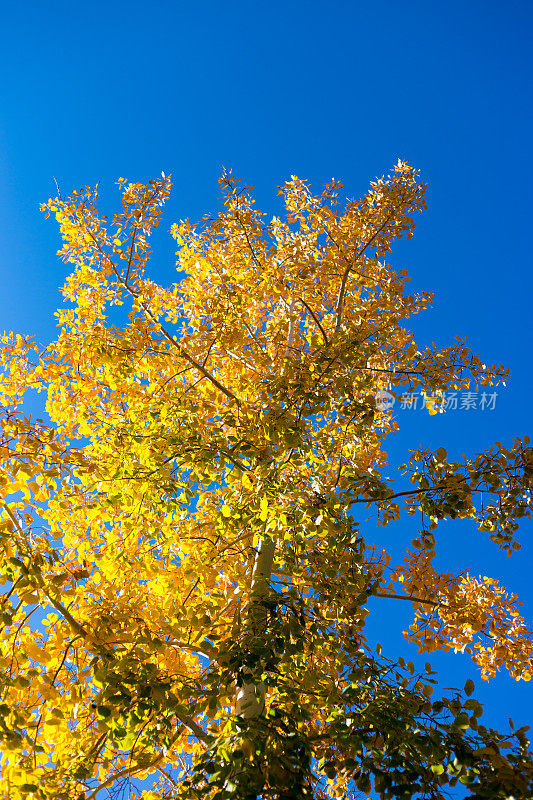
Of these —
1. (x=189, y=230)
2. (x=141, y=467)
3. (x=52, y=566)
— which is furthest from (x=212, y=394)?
(x=52, y=566)

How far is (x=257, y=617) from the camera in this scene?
318 centimetres

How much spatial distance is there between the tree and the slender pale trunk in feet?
0.07

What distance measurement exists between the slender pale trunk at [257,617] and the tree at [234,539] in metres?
0.02

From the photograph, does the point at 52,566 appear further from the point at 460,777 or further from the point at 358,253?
the point at 358,253

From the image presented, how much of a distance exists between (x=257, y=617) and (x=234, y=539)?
Result: 1160 mm

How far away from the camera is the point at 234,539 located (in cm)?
430

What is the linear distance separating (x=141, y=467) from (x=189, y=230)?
3052mm

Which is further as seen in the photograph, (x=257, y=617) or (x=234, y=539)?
(x=234, y=539)

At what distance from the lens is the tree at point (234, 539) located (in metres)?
2.40

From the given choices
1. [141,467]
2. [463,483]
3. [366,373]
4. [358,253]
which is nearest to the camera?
[141,467]

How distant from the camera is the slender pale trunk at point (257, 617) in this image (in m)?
3.01

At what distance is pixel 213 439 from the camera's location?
3529 mm

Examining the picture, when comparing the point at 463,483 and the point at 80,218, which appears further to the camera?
the point at 80,218

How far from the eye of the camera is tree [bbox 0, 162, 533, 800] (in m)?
2.40
